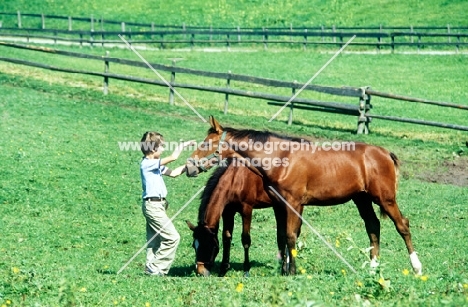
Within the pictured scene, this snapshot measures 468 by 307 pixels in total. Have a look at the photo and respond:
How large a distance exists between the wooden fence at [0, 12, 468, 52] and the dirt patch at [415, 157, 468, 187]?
18214 mm

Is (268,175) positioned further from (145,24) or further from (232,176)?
(145,24)

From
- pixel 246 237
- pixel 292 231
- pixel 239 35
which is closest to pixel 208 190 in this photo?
pixel 246 237

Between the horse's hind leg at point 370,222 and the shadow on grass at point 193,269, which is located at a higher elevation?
the horse's hind leg at point 370,222

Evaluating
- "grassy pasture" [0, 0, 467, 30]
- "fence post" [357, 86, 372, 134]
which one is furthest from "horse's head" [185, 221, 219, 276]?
"grassy pasture" [0, 0, 467, 30]

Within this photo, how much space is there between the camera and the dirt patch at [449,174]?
17078 millimetres

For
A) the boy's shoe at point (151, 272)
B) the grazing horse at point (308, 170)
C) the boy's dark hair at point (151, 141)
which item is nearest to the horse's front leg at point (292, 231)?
the grazing horse at point (308, 170)

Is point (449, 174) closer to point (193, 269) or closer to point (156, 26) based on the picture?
point (193, 269)

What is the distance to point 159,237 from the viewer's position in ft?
33.1

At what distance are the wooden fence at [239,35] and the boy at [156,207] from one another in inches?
1060

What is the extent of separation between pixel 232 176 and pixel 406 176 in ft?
24.5

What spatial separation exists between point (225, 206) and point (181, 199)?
14.5 feet

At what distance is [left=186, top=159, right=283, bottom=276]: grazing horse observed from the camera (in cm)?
1034

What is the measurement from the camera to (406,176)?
1725cm

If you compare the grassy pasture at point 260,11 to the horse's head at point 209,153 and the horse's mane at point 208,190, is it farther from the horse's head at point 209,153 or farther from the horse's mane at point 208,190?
the horse's head at point 209,153
